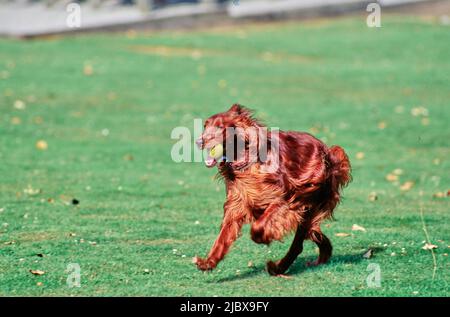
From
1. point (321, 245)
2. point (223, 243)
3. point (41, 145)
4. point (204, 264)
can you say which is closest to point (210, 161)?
point (223, 243)

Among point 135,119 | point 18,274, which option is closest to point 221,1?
point 135,119

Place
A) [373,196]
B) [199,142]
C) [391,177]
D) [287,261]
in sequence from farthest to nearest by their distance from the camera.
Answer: [391,177] → [373,196] → [287,261] → [199,142]

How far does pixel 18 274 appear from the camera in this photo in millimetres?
7406

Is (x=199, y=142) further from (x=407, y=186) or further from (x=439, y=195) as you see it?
(x=407, y=186)

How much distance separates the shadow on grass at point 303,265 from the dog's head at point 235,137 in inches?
40.5

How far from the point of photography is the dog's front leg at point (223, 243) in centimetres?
702

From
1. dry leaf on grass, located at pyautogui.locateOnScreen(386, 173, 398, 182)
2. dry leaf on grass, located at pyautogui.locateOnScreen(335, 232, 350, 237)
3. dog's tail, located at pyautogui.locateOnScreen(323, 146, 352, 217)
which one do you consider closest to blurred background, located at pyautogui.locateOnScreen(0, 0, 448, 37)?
dry leaf on grass, located at pyautogui.locateOnScreen(386, 173, 398, 182)

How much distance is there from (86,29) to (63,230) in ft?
58.0

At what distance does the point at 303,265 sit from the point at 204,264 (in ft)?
3.91

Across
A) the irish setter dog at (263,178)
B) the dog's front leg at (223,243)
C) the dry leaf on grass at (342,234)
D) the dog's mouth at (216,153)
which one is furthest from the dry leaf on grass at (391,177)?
the dog's mouth at (216,153)

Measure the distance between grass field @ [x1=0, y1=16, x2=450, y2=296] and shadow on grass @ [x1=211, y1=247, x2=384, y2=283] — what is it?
2cm

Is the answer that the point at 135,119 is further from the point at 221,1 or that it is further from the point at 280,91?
the point at 221,1

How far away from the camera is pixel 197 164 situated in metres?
13.8

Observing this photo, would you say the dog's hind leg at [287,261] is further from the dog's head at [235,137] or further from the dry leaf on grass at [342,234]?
the dry leaf on grass at [342,234]
